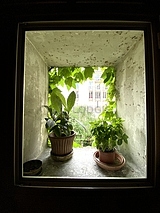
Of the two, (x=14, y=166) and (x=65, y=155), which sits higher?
(x=14, y=166)

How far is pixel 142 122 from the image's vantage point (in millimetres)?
815

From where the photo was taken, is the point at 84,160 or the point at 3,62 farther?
the point at 84,160

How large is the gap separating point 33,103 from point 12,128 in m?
0.48

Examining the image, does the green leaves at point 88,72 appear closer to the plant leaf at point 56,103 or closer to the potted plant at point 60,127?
the potted plant at point 60,127

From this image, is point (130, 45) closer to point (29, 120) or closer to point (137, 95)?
point (137, 95)

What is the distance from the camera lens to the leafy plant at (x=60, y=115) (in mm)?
998

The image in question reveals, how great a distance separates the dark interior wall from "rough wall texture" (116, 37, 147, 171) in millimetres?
300

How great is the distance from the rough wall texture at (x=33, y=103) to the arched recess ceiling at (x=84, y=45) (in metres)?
0.10

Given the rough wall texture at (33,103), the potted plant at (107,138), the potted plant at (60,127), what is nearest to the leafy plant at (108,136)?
the potted plant at (107,138)

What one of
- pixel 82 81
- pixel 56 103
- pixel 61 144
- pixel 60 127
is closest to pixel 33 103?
pixel 56 103

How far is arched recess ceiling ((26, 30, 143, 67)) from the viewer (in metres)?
0.76

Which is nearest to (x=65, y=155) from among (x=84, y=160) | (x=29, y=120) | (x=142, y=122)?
(x=84, y=160)
